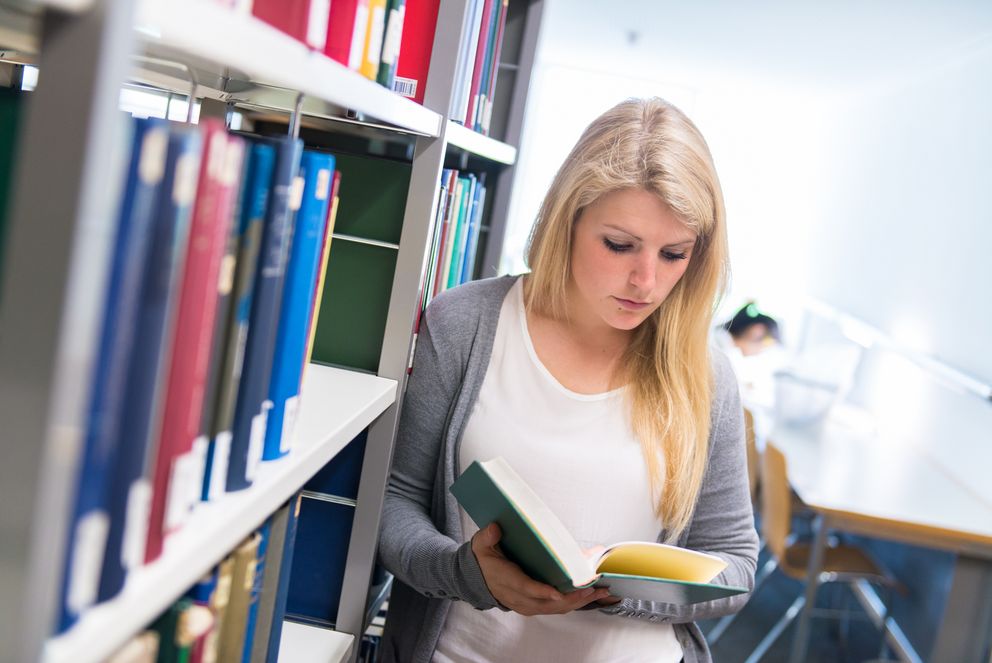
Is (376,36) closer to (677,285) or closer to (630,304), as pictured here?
(630,304)

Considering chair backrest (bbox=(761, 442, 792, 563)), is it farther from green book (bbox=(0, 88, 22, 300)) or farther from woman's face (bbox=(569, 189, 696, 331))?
green book (bbox=(0, 88, 22, 300))

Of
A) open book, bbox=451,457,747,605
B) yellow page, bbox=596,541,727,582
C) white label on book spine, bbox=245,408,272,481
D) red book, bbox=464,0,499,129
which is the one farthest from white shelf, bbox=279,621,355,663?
red book, bbox=464,0,499,129

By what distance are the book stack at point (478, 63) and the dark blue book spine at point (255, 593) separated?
0.74 metres

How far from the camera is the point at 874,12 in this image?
12.9 feet

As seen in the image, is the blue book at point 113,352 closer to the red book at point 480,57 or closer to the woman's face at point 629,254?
the woman's face at point 629,254

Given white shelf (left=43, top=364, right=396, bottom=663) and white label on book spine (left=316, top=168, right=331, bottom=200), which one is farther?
white label on book spine (left=316, top=168, right=331, bottom=200)

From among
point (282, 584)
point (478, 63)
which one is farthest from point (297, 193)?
point (478, 63)

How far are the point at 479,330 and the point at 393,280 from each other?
0.75 feet

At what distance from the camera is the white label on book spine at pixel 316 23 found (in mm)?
640

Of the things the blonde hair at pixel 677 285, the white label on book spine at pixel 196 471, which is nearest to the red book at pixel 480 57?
the blonde hair at pixel 677 285

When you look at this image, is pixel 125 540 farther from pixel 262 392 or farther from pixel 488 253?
pixel 488 253

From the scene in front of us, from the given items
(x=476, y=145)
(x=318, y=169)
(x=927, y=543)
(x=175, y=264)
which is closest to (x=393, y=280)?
(x=476, y=145)

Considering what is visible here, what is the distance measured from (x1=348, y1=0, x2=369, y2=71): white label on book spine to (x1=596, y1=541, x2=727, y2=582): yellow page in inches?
24.3

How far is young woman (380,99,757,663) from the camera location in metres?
1.30
